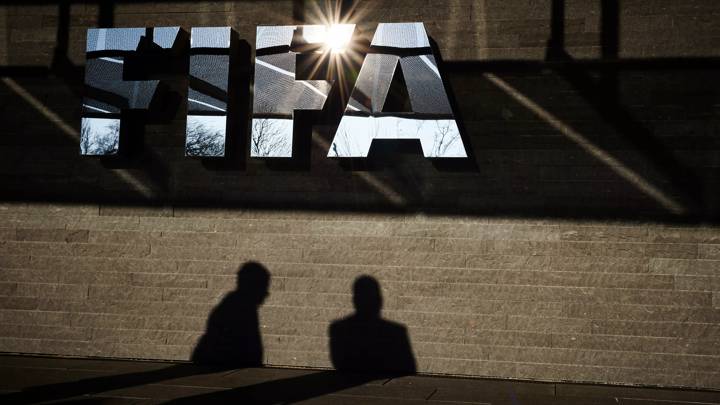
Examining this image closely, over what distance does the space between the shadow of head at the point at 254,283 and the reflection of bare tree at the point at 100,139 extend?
169cm

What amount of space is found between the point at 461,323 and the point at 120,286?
→ 3.17 meters

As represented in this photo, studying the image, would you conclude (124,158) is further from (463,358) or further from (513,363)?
(513,363)

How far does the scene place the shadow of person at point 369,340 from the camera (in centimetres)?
551

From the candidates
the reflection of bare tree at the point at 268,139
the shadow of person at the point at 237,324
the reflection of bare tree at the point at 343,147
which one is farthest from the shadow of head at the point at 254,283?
the reflection of bare tree at the point at 343,147

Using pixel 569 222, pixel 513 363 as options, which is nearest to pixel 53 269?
pixel 513 363

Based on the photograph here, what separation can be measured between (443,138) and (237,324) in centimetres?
250

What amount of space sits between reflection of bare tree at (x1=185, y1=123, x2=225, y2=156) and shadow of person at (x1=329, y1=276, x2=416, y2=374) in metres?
1.76

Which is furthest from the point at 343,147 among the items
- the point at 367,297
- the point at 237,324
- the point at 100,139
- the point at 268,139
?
the point at 100,139

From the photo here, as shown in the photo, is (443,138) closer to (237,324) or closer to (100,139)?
(237,324)

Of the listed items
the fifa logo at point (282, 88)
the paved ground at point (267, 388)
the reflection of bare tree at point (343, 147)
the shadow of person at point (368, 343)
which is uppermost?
the fifa logo at point (282, 88)

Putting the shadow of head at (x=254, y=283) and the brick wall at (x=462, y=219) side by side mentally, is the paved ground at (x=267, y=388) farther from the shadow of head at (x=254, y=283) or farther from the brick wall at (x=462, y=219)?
the shadow of head at (x=254, y=283)

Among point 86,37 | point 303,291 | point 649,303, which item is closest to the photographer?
point 649,303

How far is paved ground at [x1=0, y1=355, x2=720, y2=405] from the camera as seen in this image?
4.50 metres

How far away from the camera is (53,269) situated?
19.8ft
